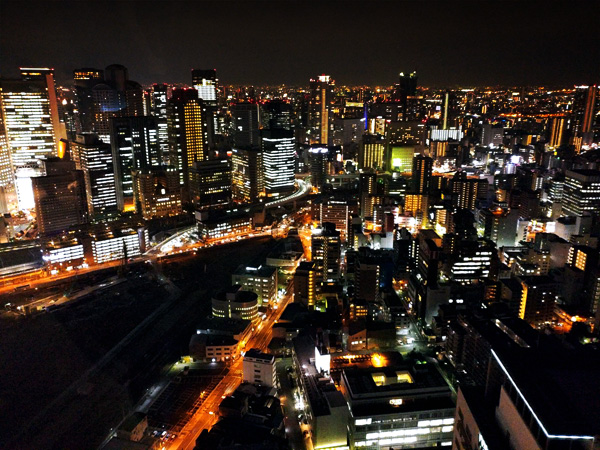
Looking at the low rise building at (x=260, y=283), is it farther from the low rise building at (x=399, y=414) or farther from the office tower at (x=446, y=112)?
the office tower at (x=446, y=112)

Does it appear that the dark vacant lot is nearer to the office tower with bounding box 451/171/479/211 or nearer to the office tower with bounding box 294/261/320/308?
the office tower with bounding box 294/261/320/308

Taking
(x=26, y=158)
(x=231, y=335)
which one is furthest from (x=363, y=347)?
(x=26, y=158)

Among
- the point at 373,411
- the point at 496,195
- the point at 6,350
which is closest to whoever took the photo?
the point at 373,411

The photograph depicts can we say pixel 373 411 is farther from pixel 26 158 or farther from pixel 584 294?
pixel 26 158

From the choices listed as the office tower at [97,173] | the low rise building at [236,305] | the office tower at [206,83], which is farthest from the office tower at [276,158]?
the low rise building at [236,305]

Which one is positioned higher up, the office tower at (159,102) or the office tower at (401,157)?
the office tower at (159,102)

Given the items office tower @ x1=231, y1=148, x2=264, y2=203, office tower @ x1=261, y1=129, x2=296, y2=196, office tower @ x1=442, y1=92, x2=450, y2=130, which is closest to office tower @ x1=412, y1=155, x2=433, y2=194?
office tower @ x1=261, y1=129, x2=296, y2=196
